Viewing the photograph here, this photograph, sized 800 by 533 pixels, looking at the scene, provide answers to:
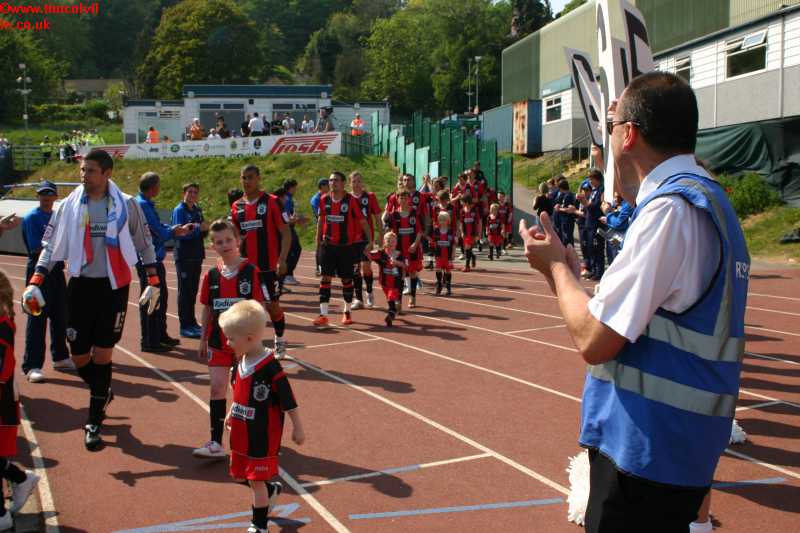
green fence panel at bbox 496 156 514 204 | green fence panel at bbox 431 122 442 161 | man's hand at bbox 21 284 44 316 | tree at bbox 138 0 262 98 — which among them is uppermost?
tree at bbox 138 0 262 98

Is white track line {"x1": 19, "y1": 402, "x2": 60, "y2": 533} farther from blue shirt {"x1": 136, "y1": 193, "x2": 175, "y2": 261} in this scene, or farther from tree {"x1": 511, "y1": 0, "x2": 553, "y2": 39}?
tree {"x1": 511, "y1": 0, "x2": 553, "y2": 39}

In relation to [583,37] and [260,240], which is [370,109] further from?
[260,240]

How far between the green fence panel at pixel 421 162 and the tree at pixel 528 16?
51728 millimetres

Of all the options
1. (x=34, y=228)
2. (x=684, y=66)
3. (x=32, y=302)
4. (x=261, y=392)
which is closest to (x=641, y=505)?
(x=261, y=392)

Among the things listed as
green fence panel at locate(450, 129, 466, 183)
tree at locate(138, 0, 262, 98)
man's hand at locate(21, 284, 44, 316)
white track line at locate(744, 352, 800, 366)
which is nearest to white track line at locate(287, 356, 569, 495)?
man's hand at locate(21, 284, 44, 316)

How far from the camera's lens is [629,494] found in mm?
2193

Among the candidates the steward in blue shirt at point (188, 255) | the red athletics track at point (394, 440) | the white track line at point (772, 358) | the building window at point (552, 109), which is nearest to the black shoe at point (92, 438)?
the red athletics track at point (394, 440)

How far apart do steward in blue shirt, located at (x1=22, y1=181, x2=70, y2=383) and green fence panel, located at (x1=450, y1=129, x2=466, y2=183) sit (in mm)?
18126

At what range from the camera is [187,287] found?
9.98 m

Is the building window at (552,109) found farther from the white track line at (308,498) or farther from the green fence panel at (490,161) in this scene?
the white track line at (308,498)

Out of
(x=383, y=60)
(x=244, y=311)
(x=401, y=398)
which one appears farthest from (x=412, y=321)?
(x=383, y=60)

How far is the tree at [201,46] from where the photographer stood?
72500 millimetres

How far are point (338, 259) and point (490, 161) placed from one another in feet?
44.3

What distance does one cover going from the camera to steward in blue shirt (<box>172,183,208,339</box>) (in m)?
9.80
